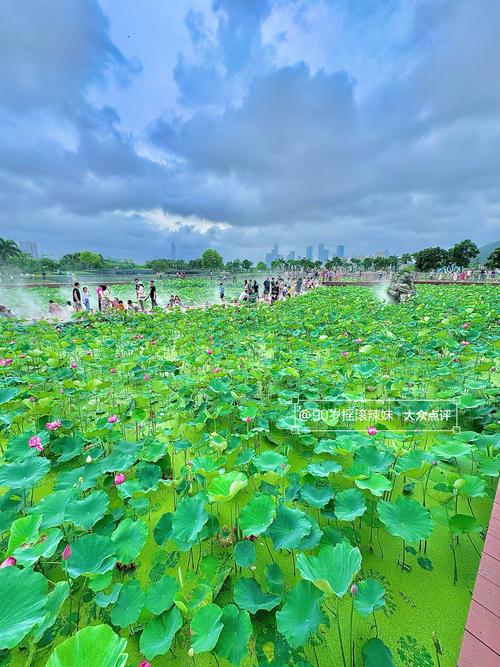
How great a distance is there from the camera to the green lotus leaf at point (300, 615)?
100 cm

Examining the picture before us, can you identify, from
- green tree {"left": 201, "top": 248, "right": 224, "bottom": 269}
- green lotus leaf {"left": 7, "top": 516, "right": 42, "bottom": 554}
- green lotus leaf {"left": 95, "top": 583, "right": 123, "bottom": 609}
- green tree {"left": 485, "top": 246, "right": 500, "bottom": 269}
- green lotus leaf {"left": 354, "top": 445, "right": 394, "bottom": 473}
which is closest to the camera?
green lotus leaf {"left": 95, "top": 583, "right": 123, "bottom": 609}

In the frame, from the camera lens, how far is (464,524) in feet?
4.50

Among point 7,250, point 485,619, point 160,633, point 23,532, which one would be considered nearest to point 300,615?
point 160,633

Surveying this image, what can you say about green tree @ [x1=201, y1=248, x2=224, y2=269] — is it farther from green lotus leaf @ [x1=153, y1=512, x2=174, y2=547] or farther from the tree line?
green lotus leaf @ [x1=153, y1=512, x2=174, y2=547]

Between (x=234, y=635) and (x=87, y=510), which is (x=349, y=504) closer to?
(x=234, y=635)

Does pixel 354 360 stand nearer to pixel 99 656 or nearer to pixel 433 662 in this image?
pixel 433 662

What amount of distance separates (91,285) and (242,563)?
97.5 ft

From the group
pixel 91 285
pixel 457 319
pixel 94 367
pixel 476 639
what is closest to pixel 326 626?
pixel 476 639

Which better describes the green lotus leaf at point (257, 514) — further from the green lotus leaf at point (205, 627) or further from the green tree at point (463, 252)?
the green tree at point (463, 252)

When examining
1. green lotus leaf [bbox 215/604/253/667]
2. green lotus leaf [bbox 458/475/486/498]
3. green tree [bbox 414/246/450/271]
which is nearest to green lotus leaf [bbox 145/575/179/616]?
green lotus leaf [bbox 215/604/253/667]

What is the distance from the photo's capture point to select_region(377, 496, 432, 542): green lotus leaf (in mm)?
1293

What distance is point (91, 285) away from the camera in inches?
1065

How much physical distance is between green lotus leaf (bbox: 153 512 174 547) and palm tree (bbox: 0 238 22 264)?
41.5m

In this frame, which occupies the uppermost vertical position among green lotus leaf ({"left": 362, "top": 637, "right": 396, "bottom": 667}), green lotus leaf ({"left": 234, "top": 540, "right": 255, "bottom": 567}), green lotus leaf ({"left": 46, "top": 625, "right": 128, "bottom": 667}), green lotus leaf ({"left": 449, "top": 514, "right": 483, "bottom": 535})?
green lotus leaf ({"left": 46, "top": 625, "right": 128, "bottom": 667})
